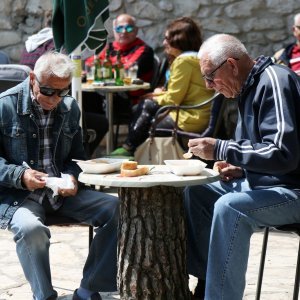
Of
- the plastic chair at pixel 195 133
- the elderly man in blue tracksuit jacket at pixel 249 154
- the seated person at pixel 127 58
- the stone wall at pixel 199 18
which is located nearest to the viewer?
the elderly man in blue tracksuit jacket at pixel 249 154

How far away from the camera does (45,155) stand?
3.88 metres

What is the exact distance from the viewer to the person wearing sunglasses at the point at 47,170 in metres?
3.70

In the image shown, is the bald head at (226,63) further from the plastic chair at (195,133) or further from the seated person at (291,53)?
the seated person at (291,53)

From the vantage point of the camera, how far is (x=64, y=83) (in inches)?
149

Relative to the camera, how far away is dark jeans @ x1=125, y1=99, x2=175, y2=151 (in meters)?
6.67

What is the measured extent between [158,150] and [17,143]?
270cm

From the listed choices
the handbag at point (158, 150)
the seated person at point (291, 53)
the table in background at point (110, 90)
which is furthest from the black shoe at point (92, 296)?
the seated person at point (291, 53)

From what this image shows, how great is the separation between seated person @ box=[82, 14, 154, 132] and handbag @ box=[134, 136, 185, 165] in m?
1.09

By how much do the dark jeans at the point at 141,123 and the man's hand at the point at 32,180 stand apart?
3.03 m

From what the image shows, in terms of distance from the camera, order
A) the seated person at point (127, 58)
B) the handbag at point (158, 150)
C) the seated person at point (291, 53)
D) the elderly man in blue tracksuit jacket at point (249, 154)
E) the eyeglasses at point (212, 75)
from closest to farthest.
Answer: the elderly man in blue tracksuit jacket at point (249, 154)
the eyeglasses at point (212, 75)
the handbag at point (158, 150)
the seated person at point (291, 53)
the seated person at point (127, 58)

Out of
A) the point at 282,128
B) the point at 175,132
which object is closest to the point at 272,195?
the point at 282,128

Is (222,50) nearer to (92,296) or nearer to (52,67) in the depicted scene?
(52,67)

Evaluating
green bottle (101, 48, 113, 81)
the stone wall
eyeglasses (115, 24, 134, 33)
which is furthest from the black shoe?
the stone wall

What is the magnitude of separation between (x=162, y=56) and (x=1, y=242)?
11.6 feet
